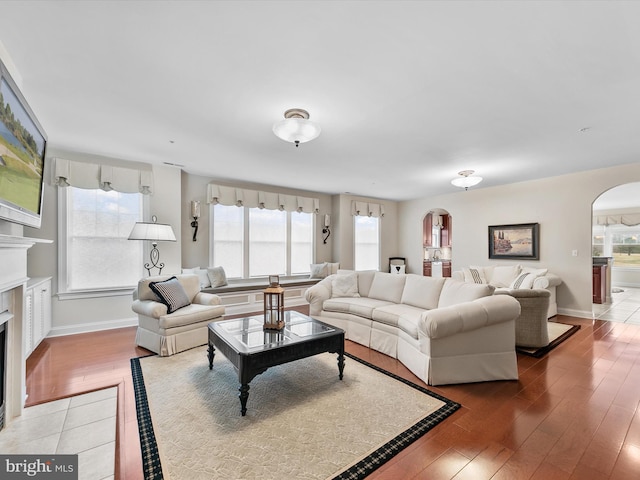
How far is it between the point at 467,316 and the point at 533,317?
1.55 meters

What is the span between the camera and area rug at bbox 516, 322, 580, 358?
135 inches

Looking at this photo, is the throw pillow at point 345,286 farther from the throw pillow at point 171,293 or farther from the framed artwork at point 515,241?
the framed artwork at point 515,241

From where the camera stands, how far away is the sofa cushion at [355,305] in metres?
3.70

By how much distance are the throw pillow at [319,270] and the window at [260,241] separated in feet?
0.72

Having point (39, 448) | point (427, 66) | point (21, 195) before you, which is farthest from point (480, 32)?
point (39, 448)

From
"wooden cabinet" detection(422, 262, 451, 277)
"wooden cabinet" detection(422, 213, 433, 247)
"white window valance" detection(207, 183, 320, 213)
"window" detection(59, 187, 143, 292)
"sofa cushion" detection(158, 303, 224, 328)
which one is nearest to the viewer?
"sofa cushion" detection(158, 303, 224, 328)

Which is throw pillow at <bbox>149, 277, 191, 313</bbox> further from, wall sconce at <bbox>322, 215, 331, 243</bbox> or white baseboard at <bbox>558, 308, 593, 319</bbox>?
white baseboard at <bbox>558, 308, 593, 319</bbox>

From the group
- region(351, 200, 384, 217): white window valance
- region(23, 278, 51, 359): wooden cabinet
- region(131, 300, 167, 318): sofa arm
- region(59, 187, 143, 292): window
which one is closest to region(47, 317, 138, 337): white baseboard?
region(23, 278, 51, 359): wooden cabinet

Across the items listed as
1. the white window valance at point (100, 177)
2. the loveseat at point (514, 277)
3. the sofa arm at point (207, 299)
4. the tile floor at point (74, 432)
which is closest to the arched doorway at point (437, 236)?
the loveseat at point (514, 277)

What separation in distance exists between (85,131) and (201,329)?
270 centimetres

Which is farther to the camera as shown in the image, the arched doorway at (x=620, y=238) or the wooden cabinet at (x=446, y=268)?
the wooden cabinet at (x=446, y=268)

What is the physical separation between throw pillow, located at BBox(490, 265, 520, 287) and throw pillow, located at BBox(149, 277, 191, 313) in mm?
5481

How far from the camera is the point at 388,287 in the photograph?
4199 mm

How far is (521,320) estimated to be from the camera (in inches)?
139
